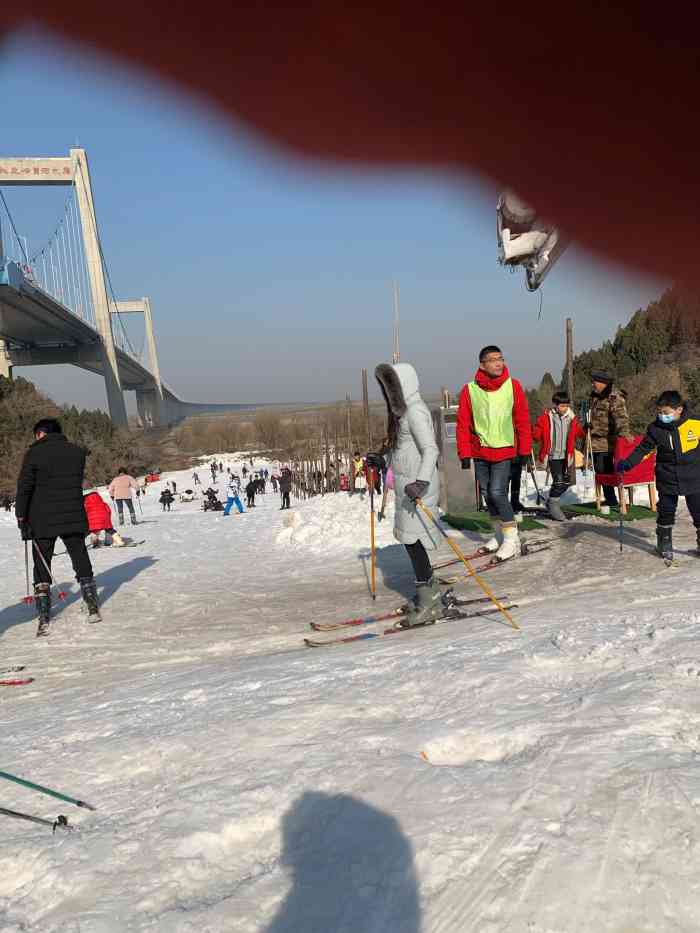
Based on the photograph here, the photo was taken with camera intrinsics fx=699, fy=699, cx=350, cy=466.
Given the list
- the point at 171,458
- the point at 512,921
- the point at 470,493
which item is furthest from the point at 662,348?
the point at 171,458

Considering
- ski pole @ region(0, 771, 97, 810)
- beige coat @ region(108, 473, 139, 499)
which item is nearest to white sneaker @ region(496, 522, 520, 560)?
ski pole @ region(0, 771, 97, 810)

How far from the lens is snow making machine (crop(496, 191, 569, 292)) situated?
169 centimetres

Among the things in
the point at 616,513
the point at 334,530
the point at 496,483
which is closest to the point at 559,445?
the point at 616,513

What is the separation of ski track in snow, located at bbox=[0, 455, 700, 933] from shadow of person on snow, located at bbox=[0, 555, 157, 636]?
6.89ft

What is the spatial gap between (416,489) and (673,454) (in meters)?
2.33

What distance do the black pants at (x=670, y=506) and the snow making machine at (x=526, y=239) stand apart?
3.84m

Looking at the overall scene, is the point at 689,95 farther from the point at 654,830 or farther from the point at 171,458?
the point at 171,458

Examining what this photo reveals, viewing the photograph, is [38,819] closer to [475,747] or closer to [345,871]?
[345,871]

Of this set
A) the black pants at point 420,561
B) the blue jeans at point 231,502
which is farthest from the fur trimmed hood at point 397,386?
the blue jeans at point 231,502

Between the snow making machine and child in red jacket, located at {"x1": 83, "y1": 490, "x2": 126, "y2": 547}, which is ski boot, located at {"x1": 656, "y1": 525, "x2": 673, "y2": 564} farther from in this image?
child in red jacket, located at {"x1": 83, "y1": 490, "x2": 126, "y2": 547}

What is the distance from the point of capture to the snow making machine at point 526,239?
169cm

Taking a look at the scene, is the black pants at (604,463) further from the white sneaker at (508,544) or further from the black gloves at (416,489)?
the black gloves at (416,489)

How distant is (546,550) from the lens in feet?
21.9

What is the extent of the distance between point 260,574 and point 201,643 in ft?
10.7
